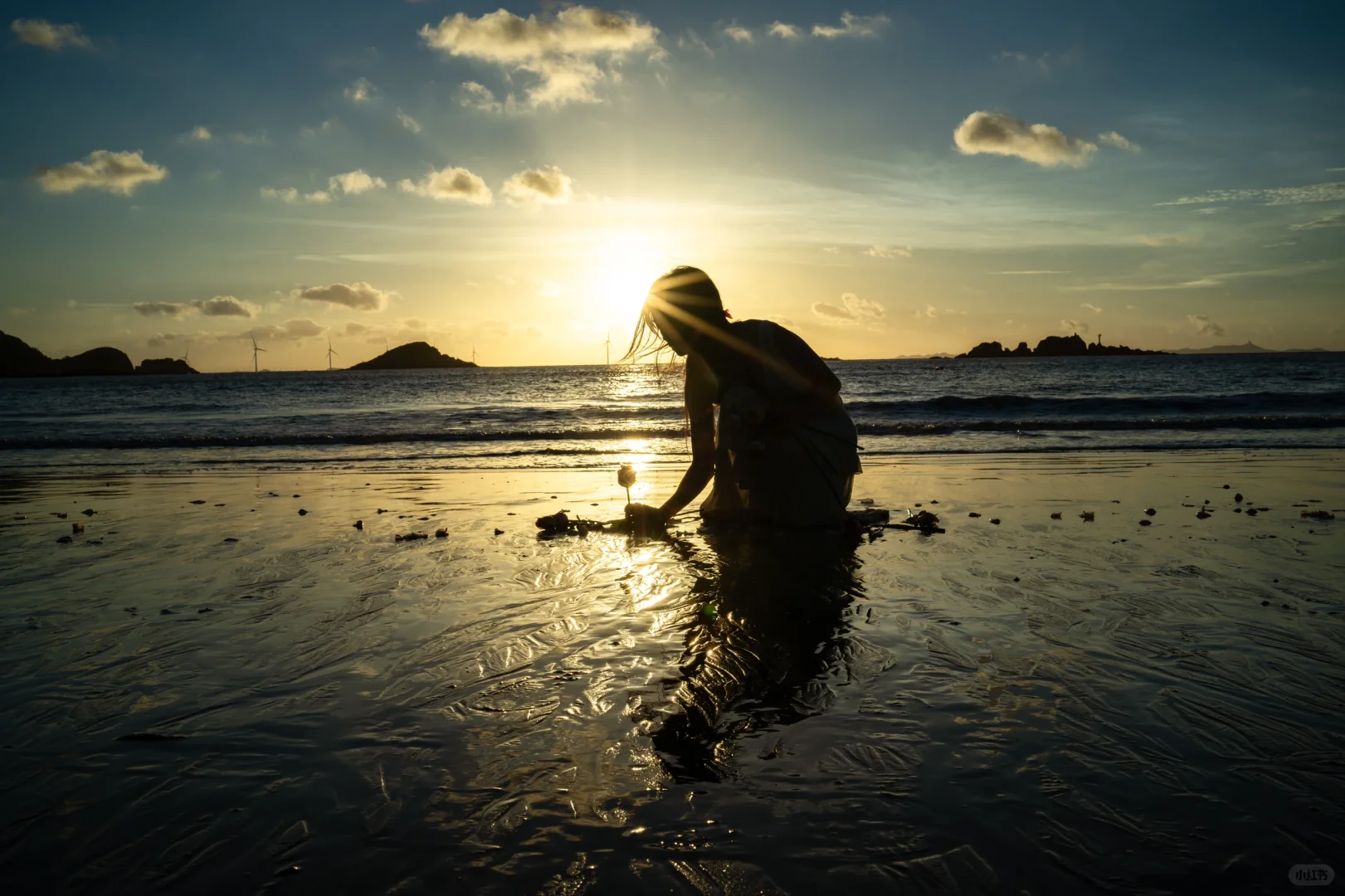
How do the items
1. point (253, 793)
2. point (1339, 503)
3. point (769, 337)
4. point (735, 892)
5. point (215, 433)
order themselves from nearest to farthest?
point (735, 892)
point (253, 793)
point (769, 337)
point (1339, 503)
point (215, 433)

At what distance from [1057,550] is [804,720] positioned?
395 centimetres

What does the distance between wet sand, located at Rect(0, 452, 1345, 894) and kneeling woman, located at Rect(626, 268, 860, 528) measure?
53 cm

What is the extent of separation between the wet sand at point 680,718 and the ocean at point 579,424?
2.03 metres

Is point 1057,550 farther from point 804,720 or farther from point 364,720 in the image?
point 364,720

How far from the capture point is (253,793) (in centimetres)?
253

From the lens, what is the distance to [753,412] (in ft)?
18.7

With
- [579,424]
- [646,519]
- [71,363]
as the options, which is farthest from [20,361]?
[646,519]

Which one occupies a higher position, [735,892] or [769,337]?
[769,337]

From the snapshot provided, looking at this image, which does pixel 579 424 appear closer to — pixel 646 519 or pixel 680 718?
pixel 646 519

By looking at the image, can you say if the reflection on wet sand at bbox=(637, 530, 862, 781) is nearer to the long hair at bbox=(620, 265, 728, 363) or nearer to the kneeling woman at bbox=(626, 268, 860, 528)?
the kneeling woman at bbox=(626, 268, 860, 528)

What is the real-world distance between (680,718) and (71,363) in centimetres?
18845

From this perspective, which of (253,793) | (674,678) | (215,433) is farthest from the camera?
(215,433)

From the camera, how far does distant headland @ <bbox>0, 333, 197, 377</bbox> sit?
143337 mm

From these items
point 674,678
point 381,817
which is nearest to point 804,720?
point 674,678
